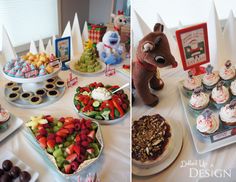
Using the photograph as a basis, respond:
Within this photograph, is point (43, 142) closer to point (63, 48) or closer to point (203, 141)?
point (203, 141)

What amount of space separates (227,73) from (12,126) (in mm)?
670

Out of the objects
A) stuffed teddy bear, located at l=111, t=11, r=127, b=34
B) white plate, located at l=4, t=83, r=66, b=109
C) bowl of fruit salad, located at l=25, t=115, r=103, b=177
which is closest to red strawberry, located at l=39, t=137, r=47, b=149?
bowl of fruit salad, located at l=25, t=115, r=103, b=177

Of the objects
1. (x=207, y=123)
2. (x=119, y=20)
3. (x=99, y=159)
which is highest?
(x=119, y=20)

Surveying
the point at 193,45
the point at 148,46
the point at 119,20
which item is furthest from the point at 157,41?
the point at 119,20

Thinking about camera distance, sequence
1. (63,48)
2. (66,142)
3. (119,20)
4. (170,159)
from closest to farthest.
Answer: (170,159), (66,142), (63,48), (119,20)

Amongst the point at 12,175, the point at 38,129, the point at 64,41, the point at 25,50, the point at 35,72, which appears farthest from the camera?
the point at 25,50

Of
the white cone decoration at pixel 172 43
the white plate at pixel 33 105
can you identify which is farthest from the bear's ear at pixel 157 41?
the white plate at pixel 33 105

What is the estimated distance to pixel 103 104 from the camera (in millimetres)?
780

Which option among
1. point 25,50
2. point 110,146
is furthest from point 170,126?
point 25,50

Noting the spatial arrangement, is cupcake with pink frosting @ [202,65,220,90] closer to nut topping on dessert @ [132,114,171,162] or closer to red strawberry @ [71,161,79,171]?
nut topping on dessert @ [132,114,171,162]

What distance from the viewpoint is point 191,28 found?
60cm

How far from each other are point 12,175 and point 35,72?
417 mm

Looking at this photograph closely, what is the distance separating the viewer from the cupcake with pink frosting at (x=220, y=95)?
671 millimetres

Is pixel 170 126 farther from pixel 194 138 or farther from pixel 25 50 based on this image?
pixel 25 50
